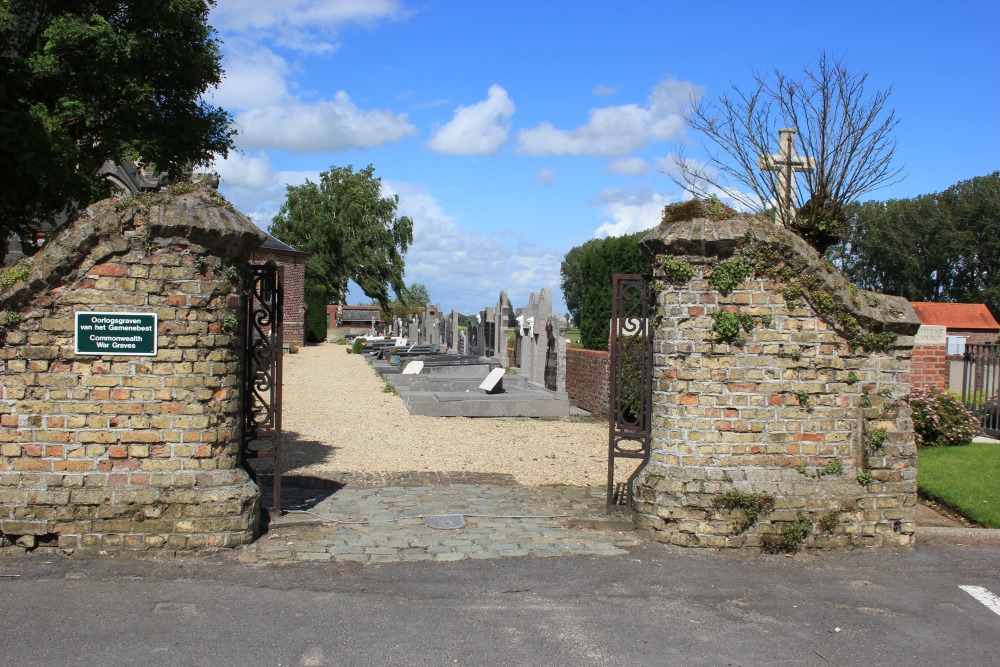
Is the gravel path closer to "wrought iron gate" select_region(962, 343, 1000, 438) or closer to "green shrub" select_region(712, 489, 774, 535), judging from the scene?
"green shrub" select_region(712, 489, 774, 535)

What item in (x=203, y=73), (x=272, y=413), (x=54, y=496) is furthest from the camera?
(x=203, y=73)

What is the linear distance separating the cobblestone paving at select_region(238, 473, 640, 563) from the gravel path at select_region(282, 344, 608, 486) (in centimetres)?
80

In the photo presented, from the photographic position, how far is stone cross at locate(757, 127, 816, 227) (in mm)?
12102

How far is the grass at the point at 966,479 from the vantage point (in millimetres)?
7883

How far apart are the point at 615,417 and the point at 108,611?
4.27m

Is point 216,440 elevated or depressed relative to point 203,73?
depressed

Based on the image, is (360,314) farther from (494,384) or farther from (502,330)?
(494,384)

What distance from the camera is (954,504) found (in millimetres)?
8117

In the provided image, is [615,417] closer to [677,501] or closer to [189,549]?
[677,501]

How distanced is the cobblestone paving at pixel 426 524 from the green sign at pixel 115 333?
1783 mm

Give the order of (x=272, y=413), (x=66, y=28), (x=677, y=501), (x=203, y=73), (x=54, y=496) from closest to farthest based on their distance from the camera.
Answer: (x=54, y=496) < (x=677, y=501) < (x=272, y=413) < (x=66, y=28) < (x=203, y=73)

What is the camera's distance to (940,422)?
37.2 feet

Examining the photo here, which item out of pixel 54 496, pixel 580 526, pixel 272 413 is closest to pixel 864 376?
pixel 580 526

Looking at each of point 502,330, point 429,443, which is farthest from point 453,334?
point 429,443
